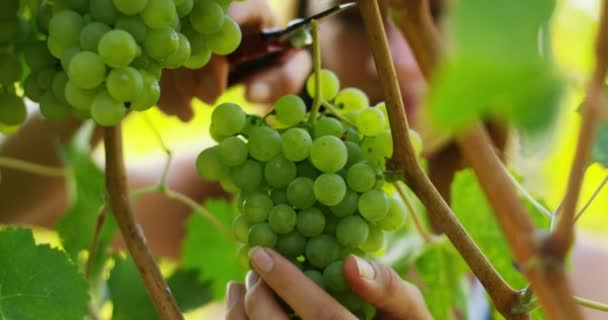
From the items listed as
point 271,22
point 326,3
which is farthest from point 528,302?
point 326,3

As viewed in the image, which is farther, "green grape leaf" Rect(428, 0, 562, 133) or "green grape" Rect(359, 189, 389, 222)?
"green grape" Rect(359, 189, 389, 222)

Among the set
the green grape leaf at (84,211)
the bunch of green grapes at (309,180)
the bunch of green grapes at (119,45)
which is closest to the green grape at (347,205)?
the bunch of green grapes at (309,180)

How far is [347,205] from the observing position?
371 mm

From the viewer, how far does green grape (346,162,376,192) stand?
36cm

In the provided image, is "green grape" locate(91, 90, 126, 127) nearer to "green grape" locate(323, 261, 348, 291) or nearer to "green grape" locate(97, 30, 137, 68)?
"green grape" locate(97, 30, 137, 68)

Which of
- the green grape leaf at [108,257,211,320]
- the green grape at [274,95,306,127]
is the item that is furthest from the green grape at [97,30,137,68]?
the green grape leaf at [108,257,211,320]

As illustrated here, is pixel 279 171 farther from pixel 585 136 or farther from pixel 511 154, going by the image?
pixel 511 154

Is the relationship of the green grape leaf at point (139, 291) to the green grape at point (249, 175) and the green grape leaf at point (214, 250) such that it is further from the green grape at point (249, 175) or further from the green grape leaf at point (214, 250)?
the green grape at point (249, 175)

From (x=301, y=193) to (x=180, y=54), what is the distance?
95 mm

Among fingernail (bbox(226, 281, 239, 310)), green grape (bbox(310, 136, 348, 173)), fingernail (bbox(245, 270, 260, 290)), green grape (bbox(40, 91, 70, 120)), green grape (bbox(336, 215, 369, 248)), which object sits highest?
green grape (bbox(40, 91, 70, 120))

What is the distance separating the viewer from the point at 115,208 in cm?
40

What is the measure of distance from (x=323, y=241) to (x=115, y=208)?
0.38 ft

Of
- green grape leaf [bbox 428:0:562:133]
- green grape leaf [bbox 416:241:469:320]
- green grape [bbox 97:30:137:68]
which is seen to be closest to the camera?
green grape leaf [bbox 428:0:562:133]

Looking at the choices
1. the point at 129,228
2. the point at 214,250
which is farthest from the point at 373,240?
the point at 214,250
